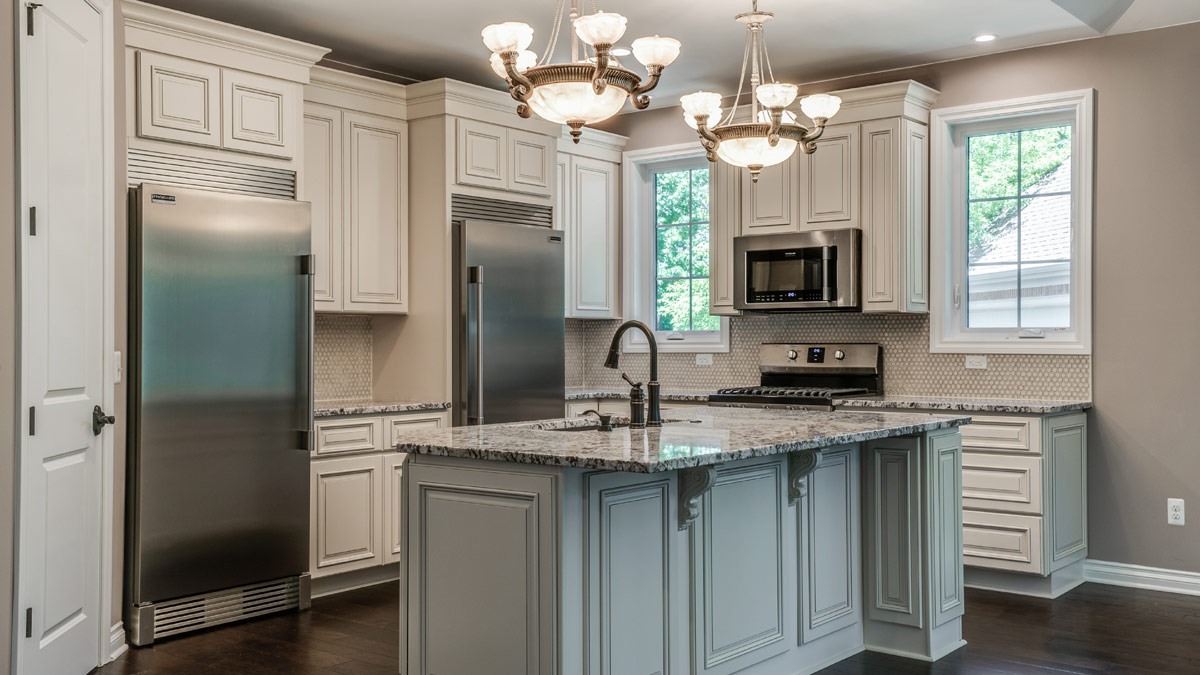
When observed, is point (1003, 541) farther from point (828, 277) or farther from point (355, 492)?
point (355, 492)

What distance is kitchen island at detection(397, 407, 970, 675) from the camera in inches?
105

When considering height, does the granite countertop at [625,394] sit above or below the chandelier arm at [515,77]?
below

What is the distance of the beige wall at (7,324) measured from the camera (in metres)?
2.89

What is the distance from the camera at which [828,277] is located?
5.46 metres

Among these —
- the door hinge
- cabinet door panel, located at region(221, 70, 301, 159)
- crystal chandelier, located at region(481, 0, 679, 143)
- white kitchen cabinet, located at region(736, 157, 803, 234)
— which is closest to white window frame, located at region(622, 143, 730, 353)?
white kitchen cabinet, located at region(736, 157, 803, 234)

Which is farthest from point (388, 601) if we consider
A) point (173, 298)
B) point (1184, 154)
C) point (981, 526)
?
point (1184, 154)

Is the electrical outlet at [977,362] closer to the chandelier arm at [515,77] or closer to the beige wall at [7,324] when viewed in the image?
the chandelier arm at [515,77]

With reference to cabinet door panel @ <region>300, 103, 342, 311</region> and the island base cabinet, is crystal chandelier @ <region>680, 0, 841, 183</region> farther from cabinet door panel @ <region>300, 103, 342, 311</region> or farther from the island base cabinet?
cabinet door panel @ <region>300, 103, 342, 311</region>

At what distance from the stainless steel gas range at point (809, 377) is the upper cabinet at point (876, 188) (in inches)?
15.7

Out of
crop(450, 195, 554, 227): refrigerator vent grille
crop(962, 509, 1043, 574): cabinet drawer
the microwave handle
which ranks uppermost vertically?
crop(450, 195, 554, 227): refrigerator vent grille

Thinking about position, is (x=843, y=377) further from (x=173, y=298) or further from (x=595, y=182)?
(x=173, y=298)

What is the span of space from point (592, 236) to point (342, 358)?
1.82 metres

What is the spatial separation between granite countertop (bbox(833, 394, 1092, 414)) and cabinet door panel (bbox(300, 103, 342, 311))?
2542 millimetres

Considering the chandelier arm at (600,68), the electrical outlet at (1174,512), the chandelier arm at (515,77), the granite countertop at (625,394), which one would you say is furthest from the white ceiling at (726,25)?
the electrical outlet at (1174,512)
